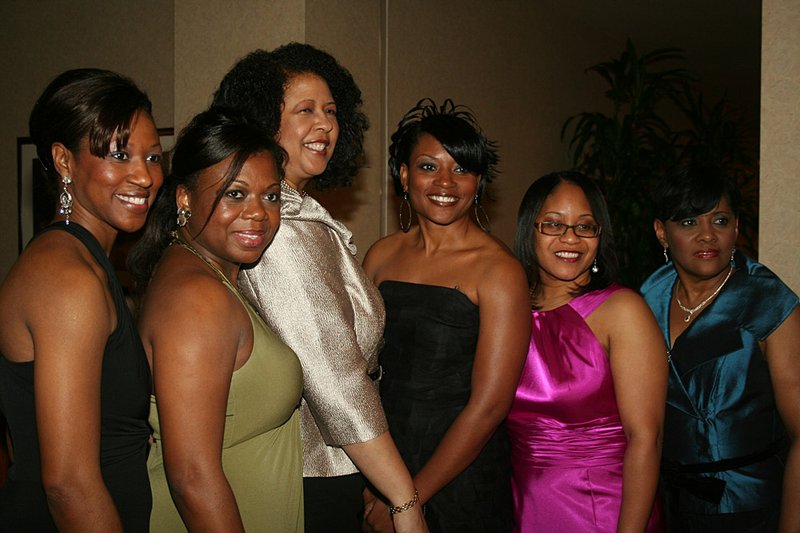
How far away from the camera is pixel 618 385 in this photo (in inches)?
71.2

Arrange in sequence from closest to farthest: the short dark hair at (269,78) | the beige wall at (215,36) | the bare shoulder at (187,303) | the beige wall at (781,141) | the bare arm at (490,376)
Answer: the bare shoulder at (187,303) → the short dark hair at (269,78) → the bare arm at (490,376) → the beige wall at (781,141) → the beige wall at (215,36)

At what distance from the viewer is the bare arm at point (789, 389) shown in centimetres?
196

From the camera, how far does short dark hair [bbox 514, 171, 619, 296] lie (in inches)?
78.4

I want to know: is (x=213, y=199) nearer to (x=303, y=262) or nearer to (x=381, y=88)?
(x=303, y=262)

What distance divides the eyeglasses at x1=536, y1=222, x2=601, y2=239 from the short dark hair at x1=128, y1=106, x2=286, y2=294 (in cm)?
83

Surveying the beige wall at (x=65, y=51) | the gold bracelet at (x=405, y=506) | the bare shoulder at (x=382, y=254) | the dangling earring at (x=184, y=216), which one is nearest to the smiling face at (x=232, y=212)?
the dangling earring at (x=184, y=216)

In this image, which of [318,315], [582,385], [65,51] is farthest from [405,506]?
[65,51]

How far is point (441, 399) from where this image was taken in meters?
1.97

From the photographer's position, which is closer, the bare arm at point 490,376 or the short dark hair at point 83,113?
the short dark hair at point 83,113

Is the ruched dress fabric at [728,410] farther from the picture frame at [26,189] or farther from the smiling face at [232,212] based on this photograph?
the picture frame at [26,189]

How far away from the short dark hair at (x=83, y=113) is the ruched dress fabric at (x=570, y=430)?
1.23 metres

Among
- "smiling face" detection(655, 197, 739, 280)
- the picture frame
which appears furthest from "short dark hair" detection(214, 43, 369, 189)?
the picture frame

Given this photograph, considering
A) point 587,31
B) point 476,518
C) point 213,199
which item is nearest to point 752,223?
point 587,31

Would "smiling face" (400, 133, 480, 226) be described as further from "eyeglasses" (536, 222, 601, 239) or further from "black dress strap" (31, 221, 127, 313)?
"black dress strap" (31, 221, 127, 313)
